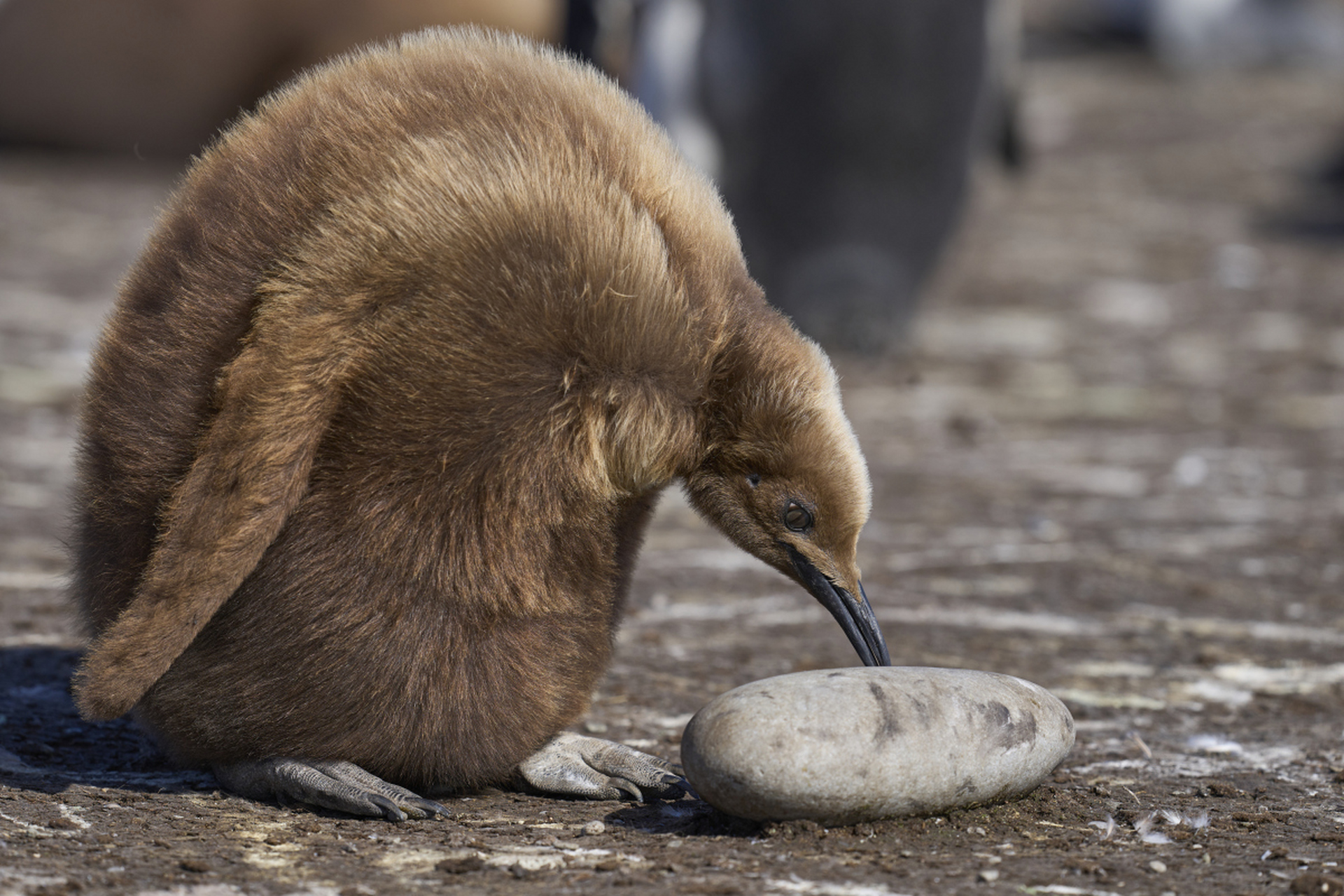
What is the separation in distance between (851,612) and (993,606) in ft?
5.61

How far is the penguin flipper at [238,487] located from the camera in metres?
2.22

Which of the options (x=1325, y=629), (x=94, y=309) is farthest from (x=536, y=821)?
(x=94, y=309)

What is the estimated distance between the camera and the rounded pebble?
2.29m

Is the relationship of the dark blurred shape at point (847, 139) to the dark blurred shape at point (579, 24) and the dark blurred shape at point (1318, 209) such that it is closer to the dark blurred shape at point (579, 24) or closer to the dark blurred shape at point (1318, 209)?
the dark blurred shape at point (579, 24)

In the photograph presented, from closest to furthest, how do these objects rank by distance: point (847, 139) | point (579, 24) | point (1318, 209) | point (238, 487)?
point (238, 487) < point (579, 24) < point (847, 139) < point (1318, 209)

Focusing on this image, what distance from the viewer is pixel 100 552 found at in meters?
2.49

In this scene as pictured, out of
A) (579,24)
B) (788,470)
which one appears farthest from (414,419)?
(579,24)

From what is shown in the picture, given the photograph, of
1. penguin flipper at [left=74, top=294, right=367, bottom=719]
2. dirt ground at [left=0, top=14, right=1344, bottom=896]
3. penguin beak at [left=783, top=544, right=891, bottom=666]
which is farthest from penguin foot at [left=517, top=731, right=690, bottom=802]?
penguin flipper at [left=74, top=294, right=367, bottom=719]

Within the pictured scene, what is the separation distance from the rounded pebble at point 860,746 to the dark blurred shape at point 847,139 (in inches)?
216

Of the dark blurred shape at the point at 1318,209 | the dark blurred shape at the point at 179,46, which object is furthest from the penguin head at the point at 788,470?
the dark blurred shape at the point at 1318,209

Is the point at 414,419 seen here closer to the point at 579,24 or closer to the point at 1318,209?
the point at 579,24

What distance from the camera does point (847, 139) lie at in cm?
769

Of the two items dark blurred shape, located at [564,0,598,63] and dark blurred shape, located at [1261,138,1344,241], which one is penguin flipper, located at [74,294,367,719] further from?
dark blurred shape, located at [1261,138,1344,241]

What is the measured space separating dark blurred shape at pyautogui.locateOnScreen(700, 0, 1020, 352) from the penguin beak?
5.35 meters
